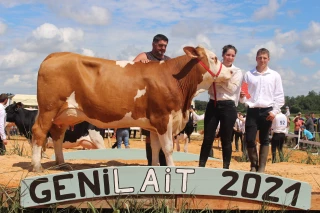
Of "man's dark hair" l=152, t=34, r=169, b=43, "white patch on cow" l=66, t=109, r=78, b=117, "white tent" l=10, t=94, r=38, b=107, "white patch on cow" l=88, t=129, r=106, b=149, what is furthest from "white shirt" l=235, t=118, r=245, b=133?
"white tent" l=10, t=94, r=38, b=107

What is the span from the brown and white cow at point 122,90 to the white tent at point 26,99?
81.3ft

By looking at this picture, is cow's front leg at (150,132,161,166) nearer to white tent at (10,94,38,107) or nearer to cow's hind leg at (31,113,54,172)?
cow's hind leg at (31,113,54,172)

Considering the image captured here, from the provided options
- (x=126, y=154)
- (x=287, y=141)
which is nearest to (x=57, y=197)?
(x=126, y=154)

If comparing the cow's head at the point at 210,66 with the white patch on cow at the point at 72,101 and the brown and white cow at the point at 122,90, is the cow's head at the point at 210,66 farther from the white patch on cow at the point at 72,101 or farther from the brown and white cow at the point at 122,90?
the white patch on cow at the point at 72,101

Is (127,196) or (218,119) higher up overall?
(218,119)

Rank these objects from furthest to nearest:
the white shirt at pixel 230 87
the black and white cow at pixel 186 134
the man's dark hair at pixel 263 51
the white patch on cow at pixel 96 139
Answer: the black and white cow at pixel 186 134
the white patch on cow at pixel 96 139
the man's dark hair at pixel 263 51
the white shirt at pixel 230 87

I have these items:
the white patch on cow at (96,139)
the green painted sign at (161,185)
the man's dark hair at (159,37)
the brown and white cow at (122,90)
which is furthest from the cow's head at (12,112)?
the green painted sign at (161,185)

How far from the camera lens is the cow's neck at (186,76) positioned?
5492 millimetres

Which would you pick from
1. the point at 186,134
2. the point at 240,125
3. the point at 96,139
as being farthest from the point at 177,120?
the point at 240,125

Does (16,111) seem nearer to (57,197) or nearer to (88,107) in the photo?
(88,107)

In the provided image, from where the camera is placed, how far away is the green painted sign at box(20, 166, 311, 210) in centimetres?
422

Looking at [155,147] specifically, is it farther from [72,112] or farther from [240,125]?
[240,125]

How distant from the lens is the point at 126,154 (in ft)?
30.1

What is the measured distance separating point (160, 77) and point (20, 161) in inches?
120
